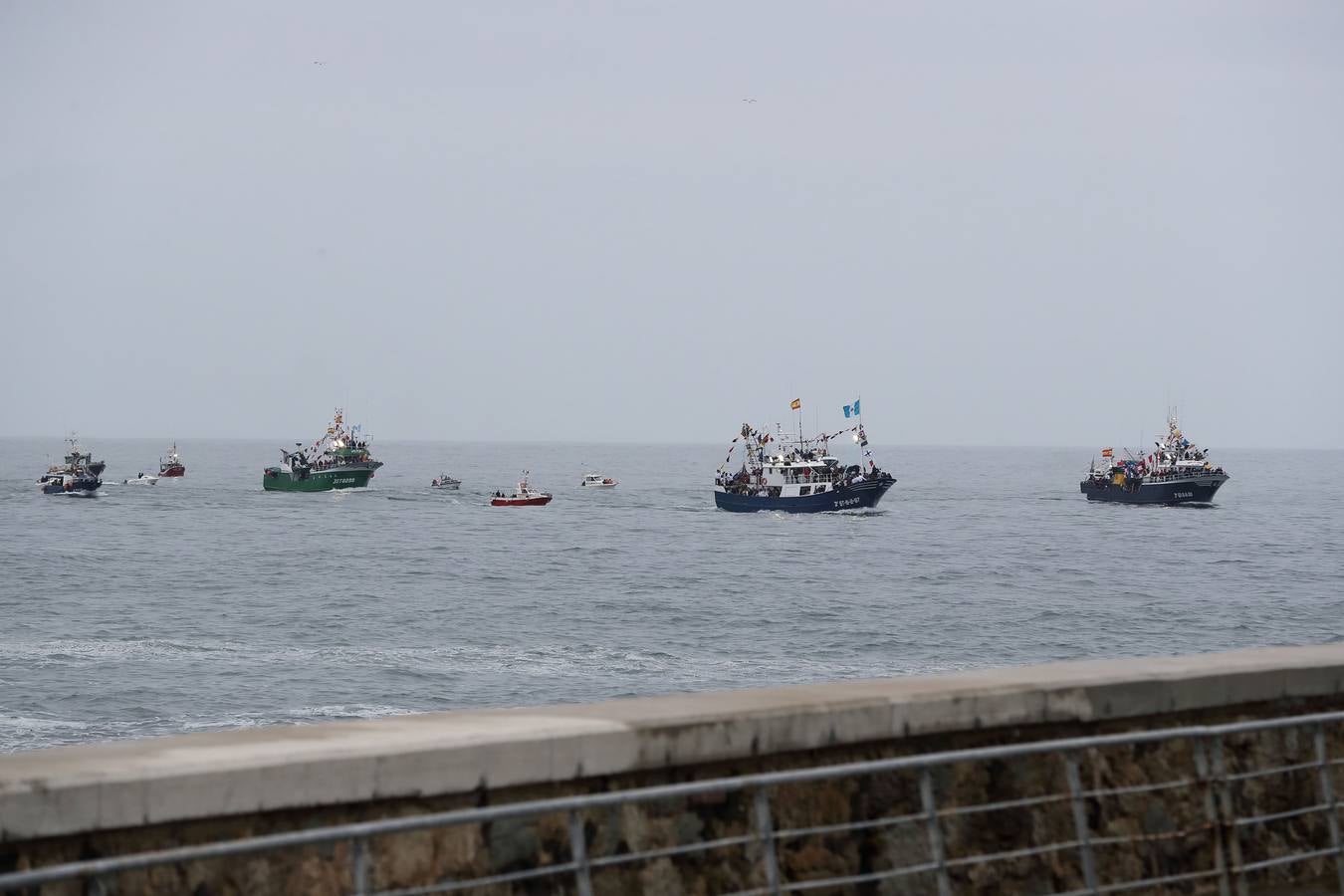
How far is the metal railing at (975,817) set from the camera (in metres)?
4.73

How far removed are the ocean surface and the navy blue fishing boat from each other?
7.85 ft

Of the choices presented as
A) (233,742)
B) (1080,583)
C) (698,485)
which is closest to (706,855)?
(233,742)

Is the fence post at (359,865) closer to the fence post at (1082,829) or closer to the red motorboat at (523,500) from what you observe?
the fence post at (1082,829)

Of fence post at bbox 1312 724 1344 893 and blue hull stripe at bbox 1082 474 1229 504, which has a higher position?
fence post at bbox 1312 724 1344 893

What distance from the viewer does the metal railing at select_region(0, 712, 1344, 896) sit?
4734 mm

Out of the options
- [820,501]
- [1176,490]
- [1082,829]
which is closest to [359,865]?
[1082,829]

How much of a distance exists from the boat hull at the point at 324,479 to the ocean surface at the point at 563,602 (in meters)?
19.0

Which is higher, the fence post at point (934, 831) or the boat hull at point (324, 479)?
the fence post at point (934, 831)

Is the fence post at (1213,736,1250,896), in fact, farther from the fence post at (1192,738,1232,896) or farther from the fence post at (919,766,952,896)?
the fence post at (919,766,952,896)

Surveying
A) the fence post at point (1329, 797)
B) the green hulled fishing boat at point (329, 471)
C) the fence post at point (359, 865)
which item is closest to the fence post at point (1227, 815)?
the fence post at point (1329, 797)

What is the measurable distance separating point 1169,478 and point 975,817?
390 feet

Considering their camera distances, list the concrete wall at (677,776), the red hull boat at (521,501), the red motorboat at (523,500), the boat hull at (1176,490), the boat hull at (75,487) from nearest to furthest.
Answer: the concrete wall at (677,776)
the boat hull at (1176,490)
the red hull boat at (521,501)
the red motorboat at (523,500)
the boat hull at (75,487)

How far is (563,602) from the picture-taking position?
60906 mm

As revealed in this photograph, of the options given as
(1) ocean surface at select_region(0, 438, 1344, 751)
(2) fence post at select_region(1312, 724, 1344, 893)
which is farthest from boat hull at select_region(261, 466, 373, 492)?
(2) fence post at select_region(1312, 724, 1344, 893)
